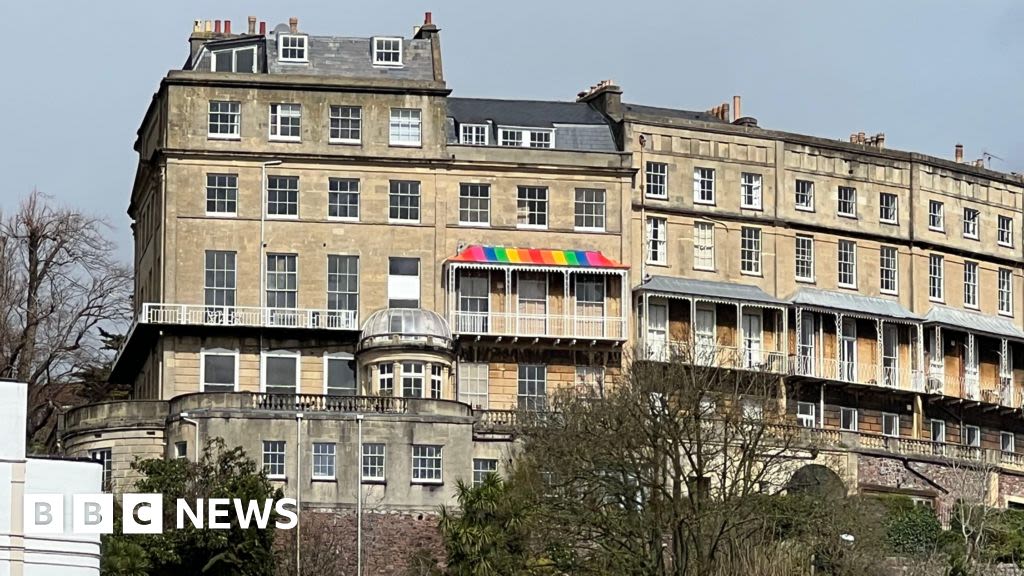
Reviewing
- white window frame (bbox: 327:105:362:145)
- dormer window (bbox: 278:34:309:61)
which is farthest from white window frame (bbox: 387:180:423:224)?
dormer window (bbox: 278:34:309:61)

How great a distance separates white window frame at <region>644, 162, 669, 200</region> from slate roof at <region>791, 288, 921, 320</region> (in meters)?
5.76

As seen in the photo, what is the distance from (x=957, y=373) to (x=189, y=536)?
112 ft

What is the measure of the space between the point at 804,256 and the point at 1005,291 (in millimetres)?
10027

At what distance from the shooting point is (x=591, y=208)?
89125 mm

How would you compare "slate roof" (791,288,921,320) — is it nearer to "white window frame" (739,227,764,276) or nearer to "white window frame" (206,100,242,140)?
"white window frame" (739,227,764,276)

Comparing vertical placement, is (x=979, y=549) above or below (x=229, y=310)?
below

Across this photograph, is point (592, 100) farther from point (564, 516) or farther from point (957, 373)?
point (564, 516)

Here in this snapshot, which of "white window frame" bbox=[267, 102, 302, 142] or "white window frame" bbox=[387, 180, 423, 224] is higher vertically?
"white window frame" bbox=[267, 102, 302, 142]

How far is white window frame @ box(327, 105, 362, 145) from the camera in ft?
288

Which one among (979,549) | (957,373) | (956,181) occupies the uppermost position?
(956,181)

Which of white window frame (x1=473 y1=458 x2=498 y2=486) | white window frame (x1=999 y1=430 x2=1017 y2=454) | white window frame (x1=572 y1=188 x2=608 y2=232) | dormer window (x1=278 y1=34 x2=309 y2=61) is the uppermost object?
dormer window (x1=278 y1=34 x2=309 y2=61)

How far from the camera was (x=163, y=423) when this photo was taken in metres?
81.2

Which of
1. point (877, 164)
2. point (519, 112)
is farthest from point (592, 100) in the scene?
point (877, 164)

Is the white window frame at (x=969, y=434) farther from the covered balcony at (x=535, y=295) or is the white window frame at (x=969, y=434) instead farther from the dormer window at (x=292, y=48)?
the dormer window at (x=292, y=48)
